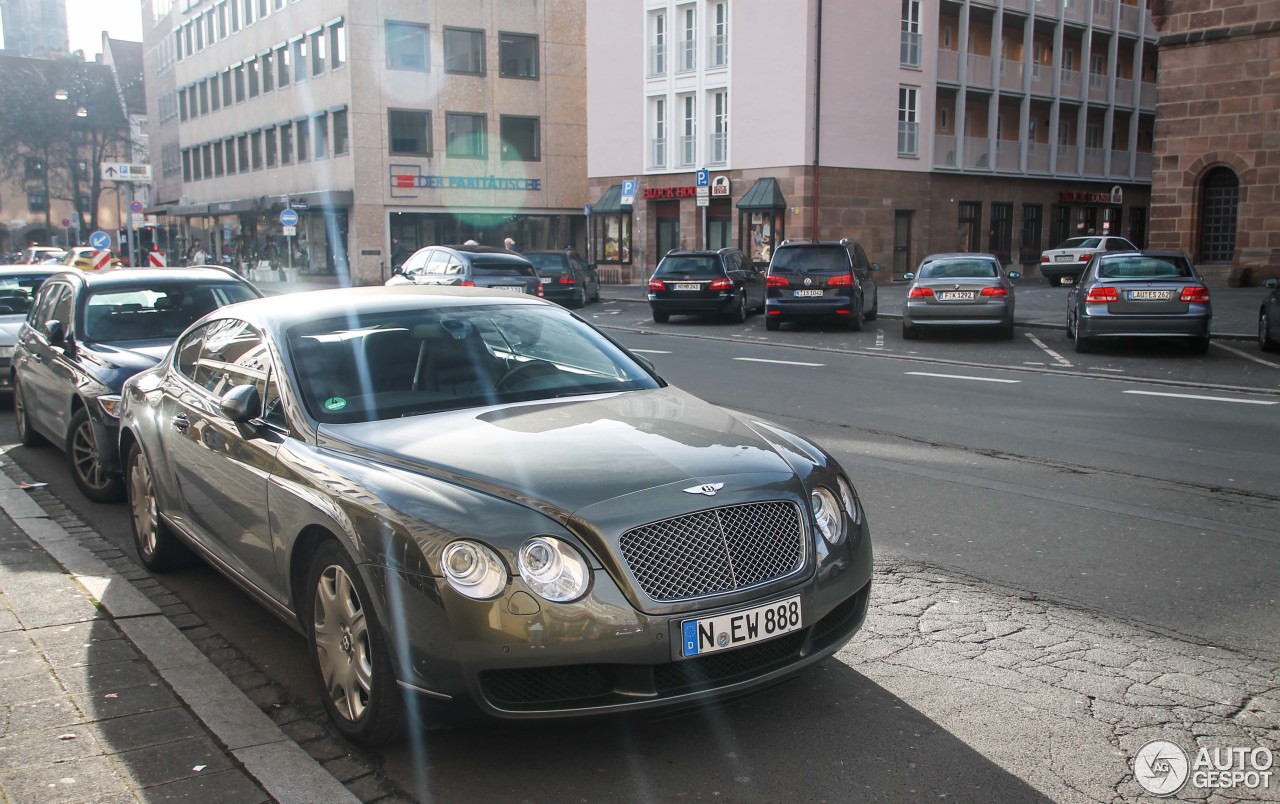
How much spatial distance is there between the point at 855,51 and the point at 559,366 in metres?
38.1

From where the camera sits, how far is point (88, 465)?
7875 mm

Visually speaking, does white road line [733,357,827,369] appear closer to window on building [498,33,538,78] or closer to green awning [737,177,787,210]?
green awning [737,177,787,210]

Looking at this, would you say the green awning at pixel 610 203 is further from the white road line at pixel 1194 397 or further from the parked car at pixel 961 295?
the white road line at pixel 1194 397

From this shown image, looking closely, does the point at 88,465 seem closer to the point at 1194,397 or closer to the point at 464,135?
Answer: the point at 1194,397

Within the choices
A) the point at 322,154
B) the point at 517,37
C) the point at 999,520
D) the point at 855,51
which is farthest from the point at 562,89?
the point at 999,520

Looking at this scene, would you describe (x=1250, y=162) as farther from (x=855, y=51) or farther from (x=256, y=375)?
(x=256, y=375)

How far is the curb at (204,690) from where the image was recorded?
3.61 metres

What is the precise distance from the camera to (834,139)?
40438mm

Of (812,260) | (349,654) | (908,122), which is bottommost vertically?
(349,654)

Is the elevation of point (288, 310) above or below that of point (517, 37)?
below

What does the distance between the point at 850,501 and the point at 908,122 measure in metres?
41.1

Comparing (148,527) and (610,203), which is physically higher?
(610,203)

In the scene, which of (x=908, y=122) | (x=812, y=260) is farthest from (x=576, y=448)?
(x=908, y=122)

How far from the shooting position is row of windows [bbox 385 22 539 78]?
158 feet
